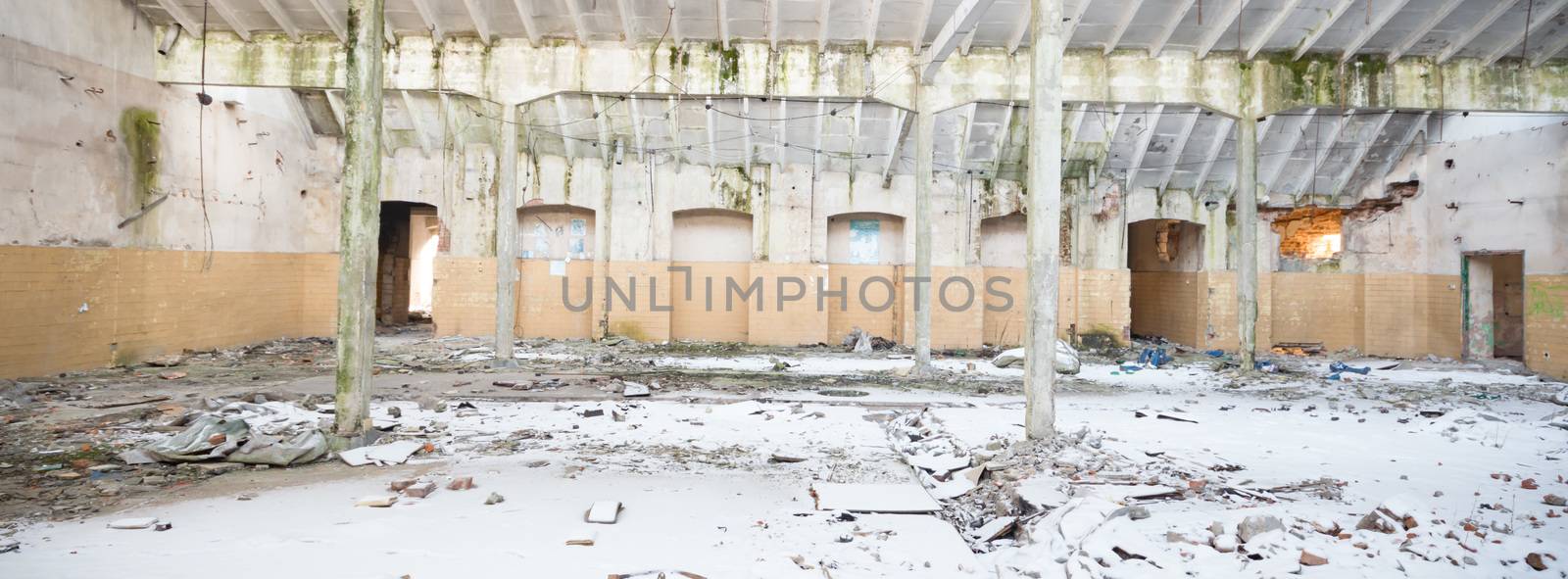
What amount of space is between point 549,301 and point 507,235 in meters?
4.28

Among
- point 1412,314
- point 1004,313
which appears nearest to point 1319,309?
point 1412,314

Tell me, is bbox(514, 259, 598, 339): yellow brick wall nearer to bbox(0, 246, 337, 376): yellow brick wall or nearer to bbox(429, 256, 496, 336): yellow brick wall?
bbox(429, 256, 496, 336): yellow brick wall

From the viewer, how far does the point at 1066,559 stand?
3.78 meters

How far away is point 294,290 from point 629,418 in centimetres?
1047

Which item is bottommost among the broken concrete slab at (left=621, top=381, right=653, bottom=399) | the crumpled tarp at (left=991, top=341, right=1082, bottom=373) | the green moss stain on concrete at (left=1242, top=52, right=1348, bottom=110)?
the broken concrete slab at (left=621, top=381, right=653, bottom=399)

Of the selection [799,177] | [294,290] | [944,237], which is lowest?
[294,290]

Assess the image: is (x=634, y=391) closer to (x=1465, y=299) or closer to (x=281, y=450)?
(x=281, y=450)

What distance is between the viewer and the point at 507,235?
11.3 metres

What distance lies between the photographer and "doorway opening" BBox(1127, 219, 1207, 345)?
1571 centimetres

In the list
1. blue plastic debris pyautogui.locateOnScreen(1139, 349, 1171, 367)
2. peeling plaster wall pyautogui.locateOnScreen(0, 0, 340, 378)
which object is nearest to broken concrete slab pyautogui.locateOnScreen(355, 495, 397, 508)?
peeling plaster wall pyautogui.locateOnScreen(0, 0, 340, 378)

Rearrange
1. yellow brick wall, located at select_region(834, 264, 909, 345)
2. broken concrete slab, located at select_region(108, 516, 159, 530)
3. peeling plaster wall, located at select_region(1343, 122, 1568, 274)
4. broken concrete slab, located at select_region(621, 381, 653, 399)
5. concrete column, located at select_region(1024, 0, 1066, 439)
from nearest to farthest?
1. broken concrete slab, located at select_region(108, 516, 159, 530)
2. concrete column, located at select_region(1024, 0, 1066, 439)
3. broken concrete slab, located at select_region(621, 381, 653, 399)
4. peeling plaster wall, located at select_region(1343, 122, 1568, 274)
5. yellow brick wall, located at select_region(834, 264, 909, 345)

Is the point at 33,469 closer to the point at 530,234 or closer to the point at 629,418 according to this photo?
the point at 629,418

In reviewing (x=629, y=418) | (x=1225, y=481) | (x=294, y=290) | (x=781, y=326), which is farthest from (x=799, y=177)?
(x=1225, y=481)

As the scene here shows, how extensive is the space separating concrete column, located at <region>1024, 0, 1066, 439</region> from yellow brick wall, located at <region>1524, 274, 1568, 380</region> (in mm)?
10868
